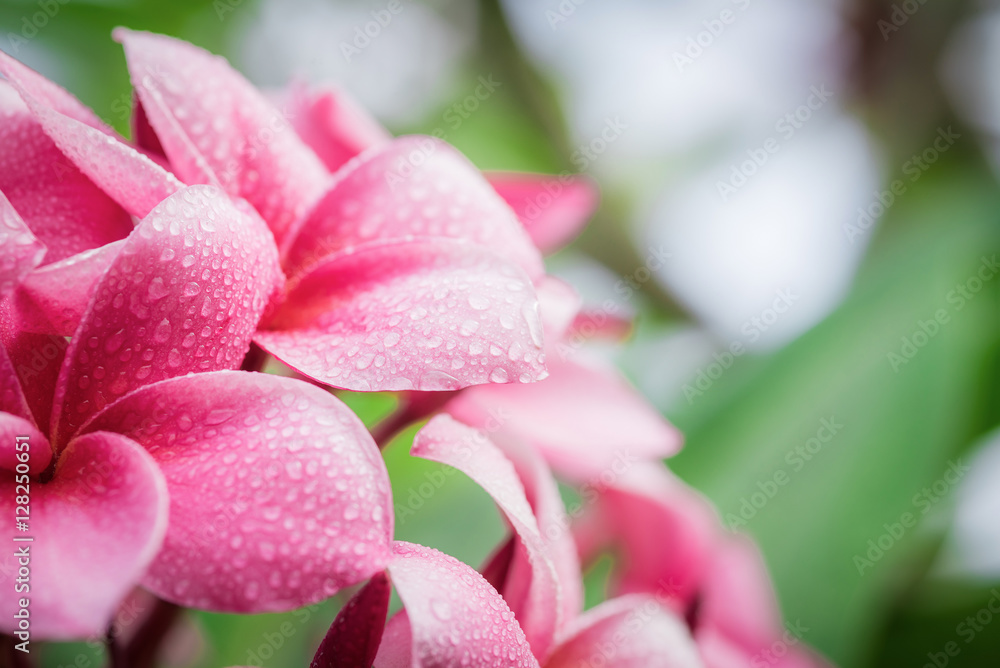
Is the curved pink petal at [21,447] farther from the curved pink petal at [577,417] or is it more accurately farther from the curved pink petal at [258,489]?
the curved pink petal at [577,417]

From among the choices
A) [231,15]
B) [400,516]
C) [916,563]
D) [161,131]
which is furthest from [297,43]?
[916,563]

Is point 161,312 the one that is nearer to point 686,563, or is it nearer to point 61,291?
point 61,291

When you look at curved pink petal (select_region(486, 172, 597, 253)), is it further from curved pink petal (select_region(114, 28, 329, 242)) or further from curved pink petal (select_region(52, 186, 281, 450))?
curved pink petal (select_region(52, 186, 281, 450))

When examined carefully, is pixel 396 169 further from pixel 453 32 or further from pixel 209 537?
pixel 453 32

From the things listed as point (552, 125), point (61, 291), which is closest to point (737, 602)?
point (61, 291)

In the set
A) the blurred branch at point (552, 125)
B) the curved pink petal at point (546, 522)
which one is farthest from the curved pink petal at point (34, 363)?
the blurred branch at point (552, 125)

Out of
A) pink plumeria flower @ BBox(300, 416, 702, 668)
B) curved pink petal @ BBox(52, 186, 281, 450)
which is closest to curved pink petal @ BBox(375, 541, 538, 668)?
pink plumeria flower @ BBox(300, 416, 702, 668)
